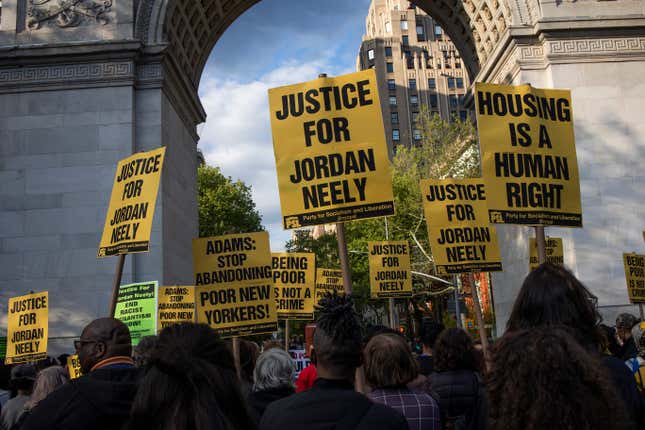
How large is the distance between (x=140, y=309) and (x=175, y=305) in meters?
1.55

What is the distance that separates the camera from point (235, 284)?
36.2ft

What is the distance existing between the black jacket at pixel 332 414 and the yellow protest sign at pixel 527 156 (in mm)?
5253

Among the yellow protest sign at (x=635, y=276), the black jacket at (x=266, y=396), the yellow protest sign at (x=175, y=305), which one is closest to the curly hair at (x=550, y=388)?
the black jacket at (x=266, y=396)

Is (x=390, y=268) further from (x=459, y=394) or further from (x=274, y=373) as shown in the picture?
(x=274, y=373)

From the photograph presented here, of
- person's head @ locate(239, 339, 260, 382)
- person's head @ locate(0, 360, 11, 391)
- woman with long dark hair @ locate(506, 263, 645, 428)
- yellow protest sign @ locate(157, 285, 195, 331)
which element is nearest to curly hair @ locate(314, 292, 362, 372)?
woman with long dark hair @ locate(506, 263, 645, 428)

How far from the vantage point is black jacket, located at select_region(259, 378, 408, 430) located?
9.98ft

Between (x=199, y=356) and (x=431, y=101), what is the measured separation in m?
92.2

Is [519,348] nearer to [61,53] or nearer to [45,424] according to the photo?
[45,424]

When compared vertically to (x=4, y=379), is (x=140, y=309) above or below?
above

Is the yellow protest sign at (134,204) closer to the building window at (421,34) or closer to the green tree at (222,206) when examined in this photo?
the green tree at (222,206)

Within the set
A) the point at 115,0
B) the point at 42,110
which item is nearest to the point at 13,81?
the point at 42,110

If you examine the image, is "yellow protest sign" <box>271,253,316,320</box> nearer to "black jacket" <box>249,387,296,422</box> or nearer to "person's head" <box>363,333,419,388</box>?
"black jacket" <box>249,387,296,422</box>

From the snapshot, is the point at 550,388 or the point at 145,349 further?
the point at 145,349

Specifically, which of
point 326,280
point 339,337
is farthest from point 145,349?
point 326,280
